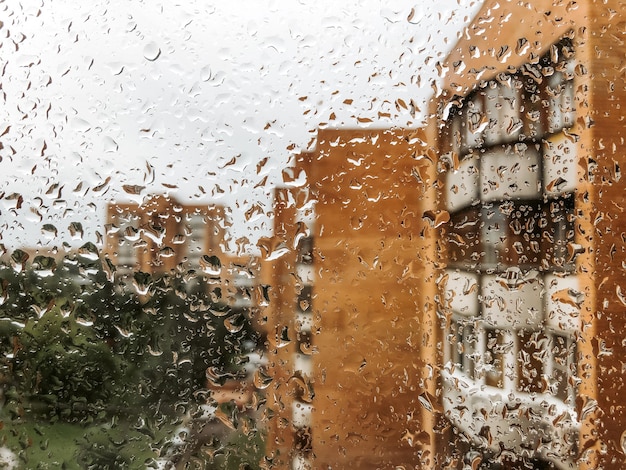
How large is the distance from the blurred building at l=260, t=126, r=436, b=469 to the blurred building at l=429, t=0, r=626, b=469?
5 cm

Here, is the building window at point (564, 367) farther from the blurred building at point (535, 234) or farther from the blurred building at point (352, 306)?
the blurred building at point (352, 306)

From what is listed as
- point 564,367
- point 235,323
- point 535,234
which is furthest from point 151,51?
point 564,367

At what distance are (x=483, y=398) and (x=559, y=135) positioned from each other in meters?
0.39

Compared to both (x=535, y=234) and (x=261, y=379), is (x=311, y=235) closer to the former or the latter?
(x=261, y=379)

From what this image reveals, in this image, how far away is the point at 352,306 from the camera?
60 centimetres

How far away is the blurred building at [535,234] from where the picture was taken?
0.59 metres

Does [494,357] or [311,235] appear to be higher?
[311,235]

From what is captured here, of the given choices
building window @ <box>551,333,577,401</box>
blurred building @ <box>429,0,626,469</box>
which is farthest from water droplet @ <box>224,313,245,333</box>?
building window @ <box>551,333,577,401</box>

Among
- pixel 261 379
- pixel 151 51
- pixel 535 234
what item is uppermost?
pixel 151 51

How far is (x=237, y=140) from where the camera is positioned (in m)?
0.59

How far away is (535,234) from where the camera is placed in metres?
0.61

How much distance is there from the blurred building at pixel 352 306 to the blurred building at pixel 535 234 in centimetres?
5

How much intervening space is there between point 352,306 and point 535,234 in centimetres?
28

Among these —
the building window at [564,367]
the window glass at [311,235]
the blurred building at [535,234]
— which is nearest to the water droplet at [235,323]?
the window glass at [311,235]
